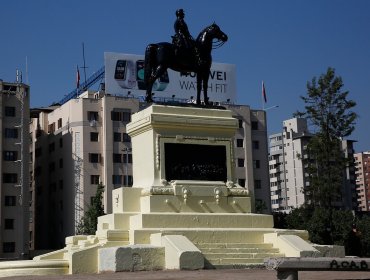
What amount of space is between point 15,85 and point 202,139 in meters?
50.6

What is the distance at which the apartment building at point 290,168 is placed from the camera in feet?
433

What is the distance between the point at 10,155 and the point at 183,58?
47747mm

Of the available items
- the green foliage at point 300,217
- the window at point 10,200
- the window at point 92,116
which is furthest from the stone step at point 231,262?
the window at point 92,116

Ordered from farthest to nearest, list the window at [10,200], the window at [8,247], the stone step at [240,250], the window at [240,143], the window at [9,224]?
the window at [240,143] < the window at [10,200] < the window at [9,224] < the window at [8,247] < the stone step at [240,250]

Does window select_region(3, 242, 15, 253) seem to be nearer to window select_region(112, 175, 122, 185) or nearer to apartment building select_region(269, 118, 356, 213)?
window select_region(112, 175, 122, 185)

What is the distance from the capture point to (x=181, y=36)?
28250mm

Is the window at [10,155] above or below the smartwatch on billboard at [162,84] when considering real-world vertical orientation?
below

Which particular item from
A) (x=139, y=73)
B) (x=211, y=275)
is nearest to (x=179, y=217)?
(x=211, y=275)

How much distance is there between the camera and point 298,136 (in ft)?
432

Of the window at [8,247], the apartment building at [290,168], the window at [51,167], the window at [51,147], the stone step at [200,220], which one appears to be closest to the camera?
the stone step at [200,220]

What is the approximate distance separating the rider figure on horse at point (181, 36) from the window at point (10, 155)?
4739 centimetres

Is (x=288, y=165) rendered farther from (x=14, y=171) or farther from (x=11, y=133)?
(x=14, y=171)

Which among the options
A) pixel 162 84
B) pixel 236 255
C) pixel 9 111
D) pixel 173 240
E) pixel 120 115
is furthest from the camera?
pixel 120 115

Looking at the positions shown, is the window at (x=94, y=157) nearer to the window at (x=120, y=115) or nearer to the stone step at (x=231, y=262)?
the window at (x=120, y=115)
